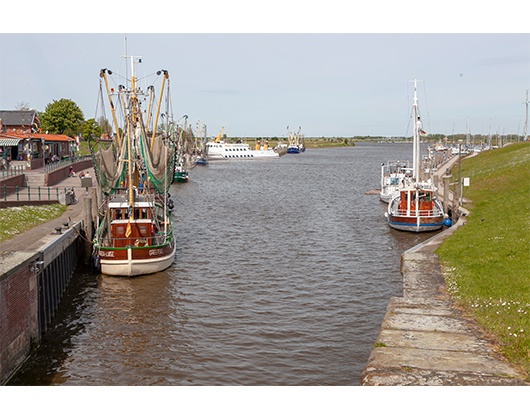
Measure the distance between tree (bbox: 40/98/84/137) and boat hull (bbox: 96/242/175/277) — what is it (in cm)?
10225

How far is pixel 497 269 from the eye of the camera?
2488cm

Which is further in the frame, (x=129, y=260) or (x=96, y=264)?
(x=96, y=264)

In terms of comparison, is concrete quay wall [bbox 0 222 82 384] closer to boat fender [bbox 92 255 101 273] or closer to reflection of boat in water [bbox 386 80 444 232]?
boat fender [bbox 92 255 101 273]

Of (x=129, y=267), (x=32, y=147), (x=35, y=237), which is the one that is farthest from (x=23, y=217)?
(x=32, y=147)

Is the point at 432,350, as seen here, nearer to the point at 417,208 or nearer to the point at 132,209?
the point at 132,209

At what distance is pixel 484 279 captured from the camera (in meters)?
23.6

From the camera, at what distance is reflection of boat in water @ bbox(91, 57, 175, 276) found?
32.1m

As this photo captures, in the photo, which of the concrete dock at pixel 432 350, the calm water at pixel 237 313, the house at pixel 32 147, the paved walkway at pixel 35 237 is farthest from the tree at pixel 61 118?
the concrete dock at pixel 432 350

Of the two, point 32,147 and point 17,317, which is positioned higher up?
point 32,147

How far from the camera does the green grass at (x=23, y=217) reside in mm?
31266

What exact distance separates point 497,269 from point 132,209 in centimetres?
1937

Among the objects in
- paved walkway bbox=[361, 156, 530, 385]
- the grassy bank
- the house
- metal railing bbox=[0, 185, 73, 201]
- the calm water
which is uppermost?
the house

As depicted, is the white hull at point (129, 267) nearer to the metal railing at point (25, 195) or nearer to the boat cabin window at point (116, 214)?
the boat cabin window at point (116, 214)

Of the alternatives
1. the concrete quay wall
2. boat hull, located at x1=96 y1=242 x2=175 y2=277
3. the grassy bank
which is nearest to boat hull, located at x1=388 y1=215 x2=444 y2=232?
the grassy bank
